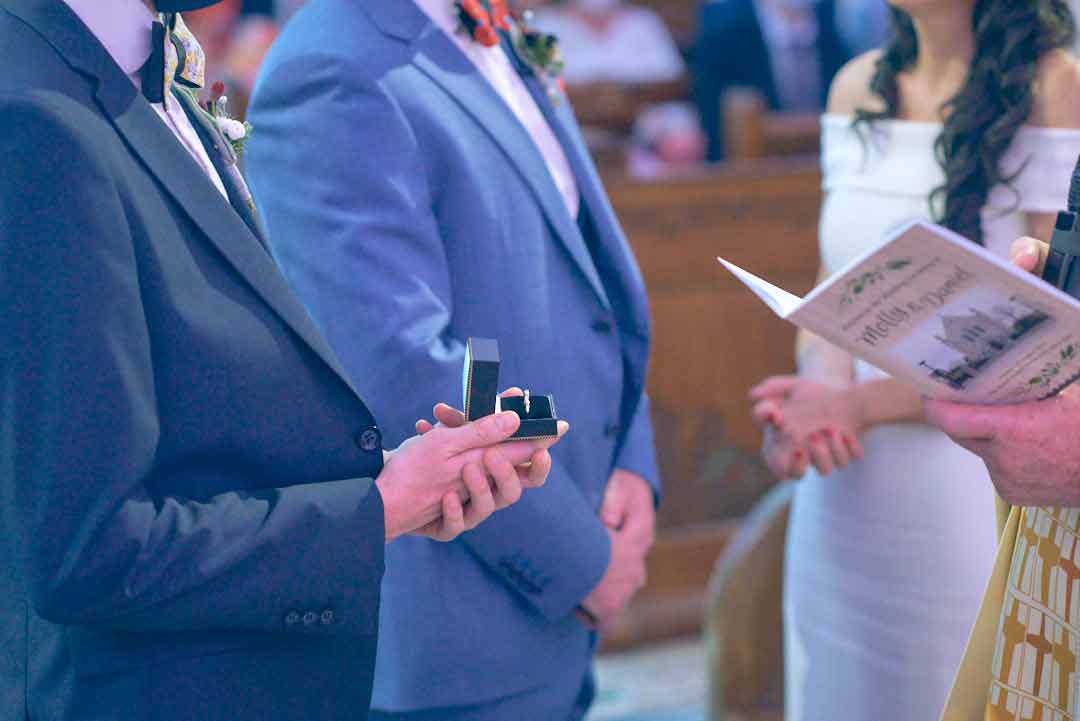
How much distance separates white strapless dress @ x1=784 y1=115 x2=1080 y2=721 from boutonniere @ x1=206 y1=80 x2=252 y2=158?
1.13 meters

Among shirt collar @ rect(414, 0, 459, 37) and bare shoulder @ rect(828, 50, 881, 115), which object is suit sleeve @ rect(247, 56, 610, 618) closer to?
shirt collar @ rect(414, 0, 459, 37)

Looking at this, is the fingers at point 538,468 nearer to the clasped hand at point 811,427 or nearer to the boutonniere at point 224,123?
the boutonniere at point 224,123

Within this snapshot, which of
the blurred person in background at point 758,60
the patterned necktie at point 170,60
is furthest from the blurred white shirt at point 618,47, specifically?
the patterned necktie at point 170,60

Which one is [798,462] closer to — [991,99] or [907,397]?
[907,397]

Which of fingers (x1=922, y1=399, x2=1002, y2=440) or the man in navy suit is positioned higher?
the man in navy suit

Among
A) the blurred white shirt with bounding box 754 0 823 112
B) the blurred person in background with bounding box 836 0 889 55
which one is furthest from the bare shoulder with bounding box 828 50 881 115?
the blurred person in background with bounding box 836 0 889 55

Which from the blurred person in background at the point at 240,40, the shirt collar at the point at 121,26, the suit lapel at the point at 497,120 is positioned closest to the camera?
the shirt collar at the point at 121,26

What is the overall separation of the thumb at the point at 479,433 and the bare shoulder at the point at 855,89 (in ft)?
4.05

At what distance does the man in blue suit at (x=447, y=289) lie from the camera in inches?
69.1

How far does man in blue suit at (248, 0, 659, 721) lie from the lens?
1755 millimetres

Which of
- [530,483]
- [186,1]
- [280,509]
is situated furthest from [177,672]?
[186,1]

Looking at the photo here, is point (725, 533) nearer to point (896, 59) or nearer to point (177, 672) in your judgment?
point (896, 59)

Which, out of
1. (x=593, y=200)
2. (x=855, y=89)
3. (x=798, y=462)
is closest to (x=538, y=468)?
(x=593, y=200)

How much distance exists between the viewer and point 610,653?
13.5ft
